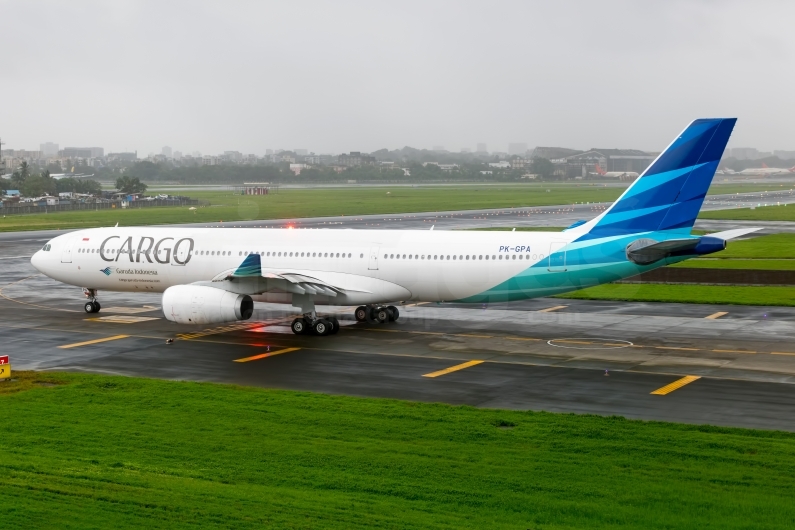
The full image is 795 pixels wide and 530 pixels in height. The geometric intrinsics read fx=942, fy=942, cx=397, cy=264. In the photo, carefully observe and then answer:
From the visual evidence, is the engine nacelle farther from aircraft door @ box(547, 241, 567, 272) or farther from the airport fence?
the airport fence

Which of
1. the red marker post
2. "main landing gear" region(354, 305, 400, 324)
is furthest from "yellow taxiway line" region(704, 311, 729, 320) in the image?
the red marker post

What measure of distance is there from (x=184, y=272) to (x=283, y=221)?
6279cm

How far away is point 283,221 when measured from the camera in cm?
10531

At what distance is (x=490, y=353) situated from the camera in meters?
34.3

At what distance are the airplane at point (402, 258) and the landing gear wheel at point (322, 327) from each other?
58mm

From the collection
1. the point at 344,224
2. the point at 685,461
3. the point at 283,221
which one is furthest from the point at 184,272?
the point at 283,221

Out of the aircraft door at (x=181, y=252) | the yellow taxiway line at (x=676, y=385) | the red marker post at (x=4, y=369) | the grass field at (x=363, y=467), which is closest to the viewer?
the grass field at (x=363, y=467)

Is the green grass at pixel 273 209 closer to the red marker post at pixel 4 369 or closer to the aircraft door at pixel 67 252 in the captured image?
the aircraft door at pixel 67 252

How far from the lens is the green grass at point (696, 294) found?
46.5 m

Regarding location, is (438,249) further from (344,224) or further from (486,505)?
(344,224)

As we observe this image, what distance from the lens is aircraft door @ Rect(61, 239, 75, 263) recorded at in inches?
1810

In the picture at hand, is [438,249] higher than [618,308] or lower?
higher

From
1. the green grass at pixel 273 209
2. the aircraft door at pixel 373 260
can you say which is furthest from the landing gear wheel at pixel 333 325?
→ the green grass at pixel 273 209

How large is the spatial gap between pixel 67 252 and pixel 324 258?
46.2ft
